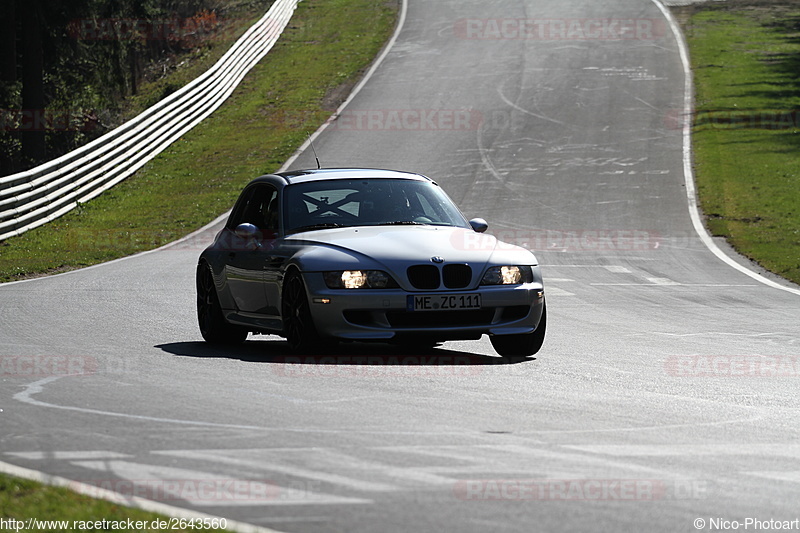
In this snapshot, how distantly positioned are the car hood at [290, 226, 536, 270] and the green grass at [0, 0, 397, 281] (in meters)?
10.3

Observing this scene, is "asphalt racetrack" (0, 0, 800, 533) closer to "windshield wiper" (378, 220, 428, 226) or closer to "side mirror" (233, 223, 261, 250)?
"side mirror" (233, 223, 261, 250)

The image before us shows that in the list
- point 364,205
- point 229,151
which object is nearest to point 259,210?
point 364,205

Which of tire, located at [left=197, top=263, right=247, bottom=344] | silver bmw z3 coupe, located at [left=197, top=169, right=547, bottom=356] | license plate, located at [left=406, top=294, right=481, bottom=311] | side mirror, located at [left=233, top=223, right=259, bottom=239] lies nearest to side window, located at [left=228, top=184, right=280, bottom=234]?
silver bmw z3 coupe, located at [left=197, top=169, right=547, bottom=356]

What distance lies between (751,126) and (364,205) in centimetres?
2807

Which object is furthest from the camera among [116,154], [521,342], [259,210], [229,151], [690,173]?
[229,151]

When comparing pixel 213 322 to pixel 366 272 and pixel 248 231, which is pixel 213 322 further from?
pixel 366 272

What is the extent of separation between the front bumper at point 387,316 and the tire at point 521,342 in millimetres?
384

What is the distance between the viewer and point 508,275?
10.5 metres

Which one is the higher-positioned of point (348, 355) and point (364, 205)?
point (364, 205)

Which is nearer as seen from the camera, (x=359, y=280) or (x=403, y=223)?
(x=359, y=280)

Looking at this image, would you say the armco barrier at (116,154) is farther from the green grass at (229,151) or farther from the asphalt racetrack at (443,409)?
the asphalt racetrack at (443,409)

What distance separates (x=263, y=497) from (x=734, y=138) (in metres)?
32.1

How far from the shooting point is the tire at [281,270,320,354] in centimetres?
1027

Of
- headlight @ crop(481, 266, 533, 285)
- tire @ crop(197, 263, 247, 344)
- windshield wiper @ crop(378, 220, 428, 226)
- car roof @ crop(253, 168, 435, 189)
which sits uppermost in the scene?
car roof @ crop(253, 168, 435, 189)
